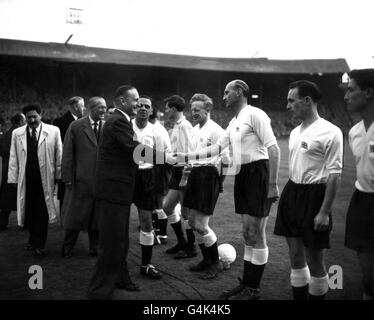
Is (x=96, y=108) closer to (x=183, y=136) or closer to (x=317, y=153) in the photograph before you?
(x=183, y=136)

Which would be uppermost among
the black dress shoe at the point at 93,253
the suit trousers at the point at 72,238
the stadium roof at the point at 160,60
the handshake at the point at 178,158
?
the stadium roof at the point at 160,60

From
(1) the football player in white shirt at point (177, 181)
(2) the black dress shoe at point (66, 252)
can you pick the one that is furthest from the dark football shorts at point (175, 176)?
(2) the black dress shoe at point (66, 252)

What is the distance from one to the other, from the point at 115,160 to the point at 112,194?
0.36 metres

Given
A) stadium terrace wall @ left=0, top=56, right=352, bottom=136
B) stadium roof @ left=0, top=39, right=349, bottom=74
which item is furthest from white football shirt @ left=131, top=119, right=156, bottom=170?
stadium roof @ left=0, top=39, right=349, bottom=74

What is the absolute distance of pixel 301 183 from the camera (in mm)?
3574

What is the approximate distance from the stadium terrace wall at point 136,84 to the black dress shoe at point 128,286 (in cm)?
1923

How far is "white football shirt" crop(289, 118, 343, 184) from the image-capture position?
11.0 ft

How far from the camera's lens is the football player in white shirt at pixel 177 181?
5945 mm

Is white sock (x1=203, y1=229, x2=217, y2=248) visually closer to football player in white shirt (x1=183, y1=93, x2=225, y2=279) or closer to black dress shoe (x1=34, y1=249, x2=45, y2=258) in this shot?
football player in white shirt (x1=183, y1=93, x2=225, y2=279)

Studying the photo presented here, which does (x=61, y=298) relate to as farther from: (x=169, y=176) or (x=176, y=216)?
(x=169, y=176)

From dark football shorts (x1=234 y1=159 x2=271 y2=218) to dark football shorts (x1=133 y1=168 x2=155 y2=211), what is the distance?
1.13m

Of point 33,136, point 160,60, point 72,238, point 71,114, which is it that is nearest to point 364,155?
point 72,238

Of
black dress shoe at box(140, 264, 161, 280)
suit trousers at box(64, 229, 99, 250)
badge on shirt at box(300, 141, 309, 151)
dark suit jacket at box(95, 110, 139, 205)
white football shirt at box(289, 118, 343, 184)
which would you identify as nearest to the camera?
white football shirt at box(289, 118, 343, 184)

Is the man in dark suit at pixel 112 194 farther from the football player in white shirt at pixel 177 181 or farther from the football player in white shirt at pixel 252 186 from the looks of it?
the football player in white shirt at pixel 177 181
